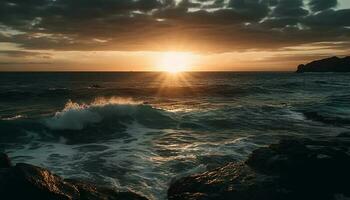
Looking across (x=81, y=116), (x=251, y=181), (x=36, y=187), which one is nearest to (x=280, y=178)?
(x=251, y=181)

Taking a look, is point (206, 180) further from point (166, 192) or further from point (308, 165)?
point (308, 165)

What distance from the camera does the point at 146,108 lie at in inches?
1022

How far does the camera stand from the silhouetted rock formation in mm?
160875

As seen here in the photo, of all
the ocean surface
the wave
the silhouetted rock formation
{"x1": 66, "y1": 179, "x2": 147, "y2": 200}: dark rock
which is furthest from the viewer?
the silhouetted rock formation

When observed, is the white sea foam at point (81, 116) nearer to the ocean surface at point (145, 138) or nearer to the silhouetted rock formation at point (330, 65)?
the ocean surface at point (145, 138)

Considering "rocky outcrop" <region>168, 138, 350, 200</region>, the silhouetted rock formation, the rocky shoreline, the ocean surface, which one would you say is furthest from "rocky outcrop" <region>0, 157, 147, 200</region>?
the silhouetted rock formation

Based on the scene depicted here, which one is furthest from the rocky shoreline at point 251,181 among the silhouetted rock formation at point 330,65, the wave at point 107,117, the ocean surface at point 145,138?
the silhouetted rock formation at point 330,65

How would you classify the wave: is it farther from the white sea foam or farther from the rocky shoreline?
the rocky shoreline

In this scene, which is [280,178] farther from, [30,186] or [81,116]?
[81,116]

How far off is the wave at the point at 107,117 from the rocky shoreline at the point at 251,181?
1226cm

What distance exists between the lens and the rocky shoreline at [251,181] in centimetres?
630

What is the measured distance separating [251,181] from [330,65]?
579ft

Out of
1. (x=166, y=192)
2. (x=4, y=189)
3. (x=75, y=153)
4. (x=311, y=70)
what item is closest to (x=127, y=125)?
(x=75, y=153)

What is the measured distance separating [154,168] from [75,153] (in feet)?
12.8
